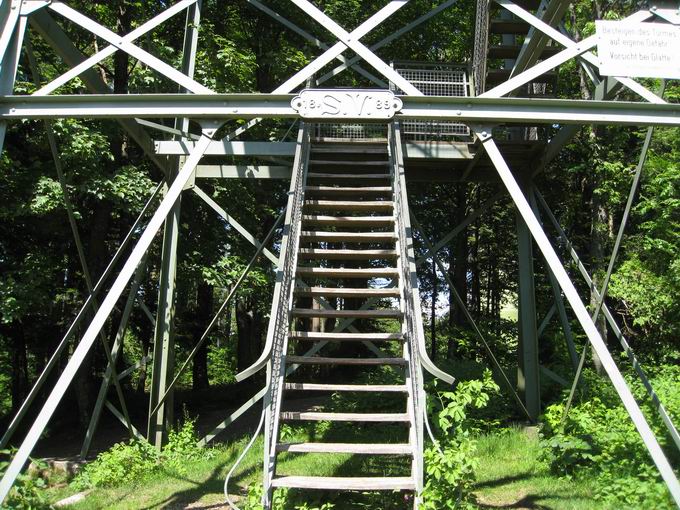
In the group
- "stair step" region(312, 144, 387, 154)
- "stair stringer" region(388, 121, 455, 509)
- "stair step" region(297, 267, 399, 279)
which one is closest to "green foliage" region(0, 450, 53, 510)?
"stair stringer" region(388, 121, 455, 509)

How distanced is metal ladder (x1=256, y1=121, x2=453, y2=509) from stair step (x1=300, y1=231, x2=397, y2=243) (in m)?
0.01

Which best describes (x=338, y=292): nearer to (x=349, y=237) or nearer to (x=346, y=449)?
(x=349, y=237)

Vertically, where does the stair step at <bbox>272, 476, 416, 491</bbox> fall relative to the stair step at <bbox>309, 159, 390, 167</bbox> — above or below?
below

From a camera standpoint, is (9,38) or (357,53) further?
(357,53)

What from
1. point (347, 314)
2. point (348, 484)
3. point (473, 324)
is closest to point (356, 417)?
point (348, 484)

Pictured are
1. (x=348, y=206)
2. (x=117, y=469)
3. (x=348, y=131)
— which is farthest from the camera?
(x=348, y=131)

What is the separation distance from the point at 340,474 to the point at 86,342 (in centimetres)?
296

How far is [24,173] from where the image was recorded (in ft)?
30.0

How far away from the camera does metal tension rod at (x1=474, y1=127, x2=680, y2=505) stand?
161 inches

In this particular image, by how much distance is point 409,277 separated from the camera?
17.6 feet

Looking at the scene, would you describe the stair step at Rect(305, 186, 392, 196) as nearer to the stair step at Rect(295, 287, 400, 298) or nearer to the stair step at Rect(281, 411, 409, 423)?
the stair step at Rect(295, 287, 400, 298)

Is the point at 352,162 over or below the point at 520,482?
over

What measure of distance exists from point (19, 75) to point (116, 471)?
7.11m

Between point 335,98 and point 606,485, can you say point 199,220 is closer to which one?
point 335,98
